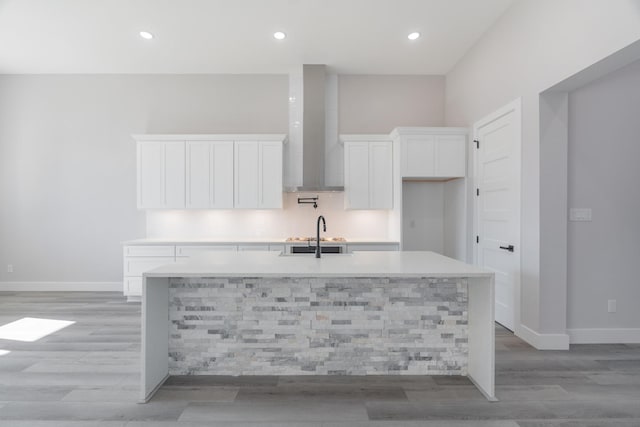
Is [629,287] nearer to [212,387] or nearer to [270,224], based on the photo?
[212,387]

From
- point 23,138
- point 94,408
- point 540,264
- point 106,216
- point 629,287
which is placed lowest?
point 94,408

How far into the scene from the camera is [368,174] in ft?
16.4

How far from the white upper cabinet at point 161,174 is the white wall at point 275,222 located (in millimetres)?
419

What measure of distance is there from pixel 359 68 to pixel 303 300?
387 cm

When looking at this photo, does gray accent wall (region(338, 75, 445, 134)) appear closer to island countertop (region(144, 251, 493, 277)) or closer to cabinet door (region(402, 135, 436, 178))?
cabinet door (region(402, 135, 436, 178))

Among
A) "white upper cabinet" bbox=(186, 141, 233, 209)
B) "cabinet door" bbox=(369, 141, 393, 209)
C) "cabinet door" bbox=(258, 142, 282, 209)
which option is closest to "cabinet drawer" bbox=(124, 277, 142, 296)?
"white upper cabinet" bbox=(186, 141, 233, 209)

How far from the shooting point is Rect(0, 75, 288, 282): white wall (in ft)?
17.7

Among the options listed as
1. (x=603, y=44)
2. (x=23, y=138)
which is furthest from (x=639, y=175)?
(x=23, y=138)

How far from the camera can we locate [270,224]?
5418 millimetres

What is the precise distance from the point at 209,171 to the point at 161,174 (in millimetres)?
693

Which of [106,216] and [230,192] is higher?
[230,192]


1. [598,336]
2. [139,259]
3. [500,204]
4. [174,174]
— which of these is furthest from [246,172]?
[598,336]

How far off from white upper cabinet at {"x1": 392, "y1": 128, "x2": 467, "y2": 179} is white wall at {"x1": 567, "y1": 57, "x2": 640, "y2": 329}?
1551 millimetres

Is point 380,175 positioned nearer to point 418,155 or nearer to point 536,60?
point 418,155
